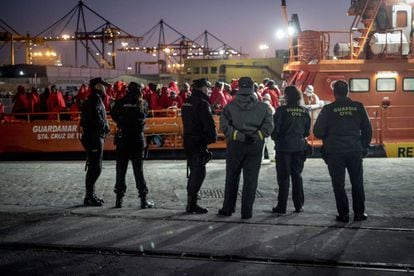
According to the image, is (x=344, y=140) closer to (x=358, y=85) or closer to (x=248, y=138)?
(x=248, y=138)

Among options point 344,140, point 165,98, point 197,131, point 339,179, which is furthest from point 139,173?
point 165,98

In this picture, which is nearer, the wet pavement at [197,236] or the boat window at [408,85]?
the wet pavement at [197,236]

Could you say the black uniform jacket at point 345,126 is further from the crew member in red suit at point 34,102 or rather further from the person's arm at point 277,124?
the crew member in red suit at point 34,102

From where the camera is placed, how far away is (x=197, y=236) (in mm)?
5988

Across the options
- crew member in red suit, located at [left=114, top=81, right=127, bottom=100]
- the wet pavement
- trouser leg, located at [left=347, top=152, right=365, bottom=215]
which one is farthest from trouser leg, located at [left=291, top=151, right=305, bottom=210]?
crew member in red suit, located at [left=114, top=81, right=127, bottom=100]

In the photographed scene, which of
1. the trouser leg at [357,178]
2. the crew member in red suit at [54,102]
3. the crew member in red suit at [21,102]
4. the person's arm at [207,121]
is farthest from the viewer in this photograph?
the crew member in red suit at [21,102]

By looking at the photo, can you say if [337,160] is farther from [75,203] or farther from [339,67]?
[339,67]

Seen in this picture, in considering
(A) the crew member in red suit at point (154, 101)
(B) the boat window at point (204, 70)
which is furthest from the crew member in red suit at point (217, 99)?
(B) the boat window at point (204, 70)

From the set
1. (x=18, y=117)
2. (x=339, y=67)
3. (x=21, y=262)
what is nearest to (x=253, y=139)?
(x=21, y=262)

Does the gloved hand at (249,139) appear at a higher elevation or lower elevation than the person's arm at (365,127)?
lower

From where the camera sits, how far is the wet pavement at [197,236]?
5.05 m

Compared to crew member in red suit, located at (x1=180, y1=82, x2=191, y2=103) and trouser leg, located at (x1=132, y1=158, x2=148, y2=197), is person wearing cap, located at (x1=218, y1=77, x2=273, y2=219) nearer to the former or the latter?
trouser leg, located at (x1=132, y1=158, x2=148, y2=197)

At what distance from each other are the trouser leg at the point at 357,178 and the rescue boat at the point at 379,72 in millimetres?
6842

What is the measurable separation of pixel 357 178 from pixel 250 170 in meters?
1.37
